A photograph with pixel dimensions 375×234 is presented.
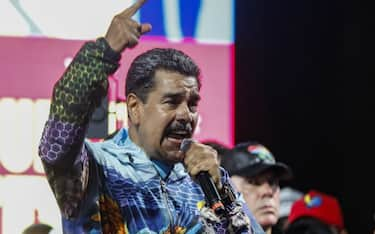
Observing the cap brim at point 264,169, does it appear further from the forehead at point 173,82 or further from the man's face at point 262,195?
the forehead at point 173,82

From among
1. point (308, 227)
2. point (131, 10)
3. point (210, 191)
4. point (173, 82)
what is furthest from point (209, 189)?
point (308, 227)

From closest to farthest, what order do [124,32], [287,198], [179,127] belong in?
[124,32] < [179,127] < [287,198]

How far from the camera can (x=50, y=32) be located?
3770mm

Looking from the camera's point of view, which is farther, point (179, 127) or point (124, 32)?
point (179, 127)

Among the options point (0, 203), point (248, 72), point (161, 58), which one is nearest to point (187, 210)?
point (161, 58)

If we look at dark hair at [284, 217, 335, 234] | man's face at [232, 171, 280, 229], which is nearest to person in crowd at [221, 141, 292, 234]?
man's face at [232, 171, 280, 229]

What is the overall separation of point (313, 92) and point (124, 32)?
3.07m

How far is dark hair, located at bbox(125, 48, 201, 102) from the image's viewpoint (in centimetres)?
208

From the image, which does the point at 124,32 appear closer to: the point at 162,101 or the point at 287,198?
the point at 162,101

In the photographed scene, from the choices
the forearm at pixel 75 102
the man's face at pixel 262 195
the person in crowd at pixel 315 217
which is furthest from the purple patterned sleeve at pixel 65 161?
the person in crowd at pixel 315 217

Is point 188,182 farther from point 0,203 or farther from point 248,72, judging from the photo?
point 248,72

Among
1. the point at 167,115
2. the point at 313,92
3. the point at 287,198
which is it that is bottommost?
the point at 287,198

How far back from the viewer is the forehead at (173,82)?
206 cm

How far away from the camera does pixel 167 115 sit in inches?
79.9
